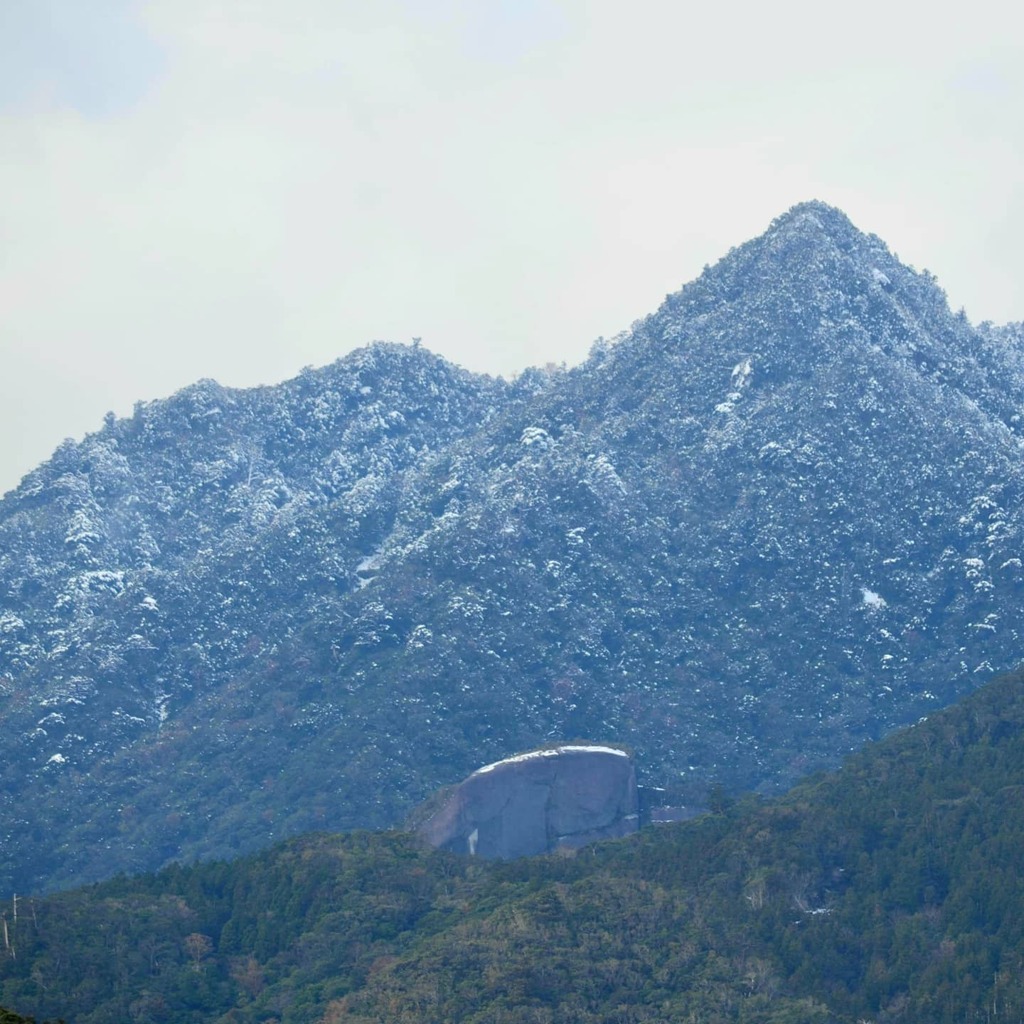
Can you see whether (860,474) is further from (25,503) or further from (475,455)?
(25,503)

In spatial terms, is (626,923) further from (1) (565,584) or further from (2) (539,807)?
(1) (565,584)

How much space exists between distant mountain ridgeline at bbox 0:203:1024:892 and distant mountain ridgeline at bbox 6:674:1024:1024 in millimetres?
19933

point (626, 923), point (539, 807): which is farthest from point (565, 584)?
point (626, 923)

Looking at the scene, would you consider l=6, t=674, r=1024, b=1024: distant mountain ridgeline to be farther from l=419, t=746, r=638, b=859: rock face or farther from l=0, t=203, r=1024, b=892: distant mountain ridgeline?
l=0, t=203, r=1024, b=892: distant mountain ridgeline

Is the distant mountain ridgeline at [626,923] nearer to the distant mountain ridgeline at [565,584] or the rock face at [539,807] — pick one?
the rock face at [539,807]

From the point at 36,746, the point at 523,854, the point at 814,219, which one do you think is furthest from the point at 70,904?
the point at 814,219

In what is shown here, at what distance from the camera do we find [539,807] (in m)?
146

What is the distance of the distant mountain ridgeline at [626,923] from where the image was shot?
114 m

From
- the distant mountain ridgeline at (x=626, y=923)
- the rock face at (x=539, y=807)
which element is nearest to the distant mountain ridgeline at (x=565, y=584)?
the rock face at (x=539, y=807)

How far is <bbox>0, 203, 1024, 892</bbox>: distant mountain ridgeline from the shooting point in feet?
517

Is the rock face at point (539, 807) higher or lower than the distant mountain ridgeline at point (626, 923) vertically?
higher

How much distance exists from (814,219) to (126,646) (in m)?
54.3

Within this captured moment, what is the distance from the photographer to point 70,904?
125m

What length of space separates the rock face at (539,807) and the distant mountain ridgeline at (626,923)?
349 inches
